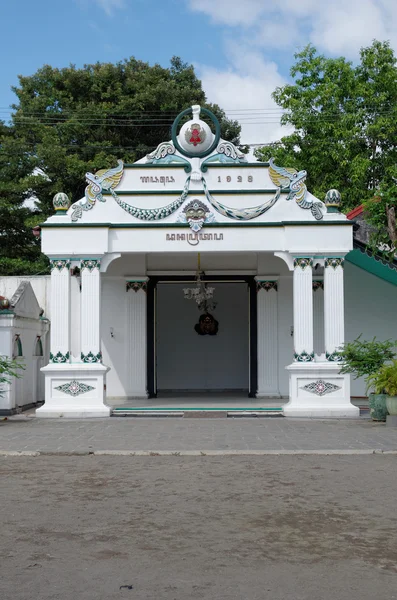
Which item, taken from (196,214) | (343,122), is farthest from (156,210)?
(343,122)

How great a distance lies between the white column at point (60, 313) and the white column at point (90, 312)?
1.03 feet

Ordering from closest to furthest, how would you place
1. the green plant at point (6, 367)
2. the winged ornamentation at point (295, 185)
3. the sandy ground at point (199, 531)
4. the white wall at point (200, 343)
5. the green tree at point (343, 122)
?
the sandy ground at point (199, 531)
the green plant at point (6, 367)
the winged ornamentation at point (295, 185)
the white wall at point (200, 343)
the green tree at point (343, 122)

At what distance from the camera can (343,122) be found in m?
29.3

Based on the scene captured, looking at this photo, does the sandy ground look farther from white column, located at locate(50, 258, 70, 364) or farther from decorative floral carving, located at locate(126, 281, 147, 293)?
decorative floral carving, located at locate(126, 281, 147, 293)

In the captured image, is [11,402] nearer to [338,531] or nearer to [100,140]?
[338,531]

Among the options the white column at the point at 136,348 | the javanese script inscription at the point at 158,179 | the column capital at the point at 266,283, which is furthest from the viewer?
the column capital at the point at 266,283

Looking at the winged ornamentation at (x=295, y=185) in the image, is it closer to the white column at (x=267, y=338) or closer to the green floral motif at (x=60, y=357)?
the white column at (x=267, y=338)

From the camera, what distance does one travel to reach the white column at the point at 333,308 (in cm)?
1525

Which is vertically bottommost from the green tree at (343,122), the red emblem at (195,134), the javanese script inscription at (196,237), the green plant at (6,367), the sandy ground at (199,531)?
the sandy ground at (199,531)

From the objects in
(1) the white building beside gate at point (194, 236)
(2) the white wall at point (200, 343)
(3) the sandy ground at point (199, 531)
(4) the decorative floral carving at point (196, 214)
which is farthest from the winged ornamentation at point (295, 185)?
(2) the white wall at point (200, 343)

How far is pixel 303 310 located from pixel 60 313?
4908 mm

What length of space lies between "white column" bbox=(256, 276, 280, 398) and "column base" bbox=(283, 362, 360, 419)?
2933mm

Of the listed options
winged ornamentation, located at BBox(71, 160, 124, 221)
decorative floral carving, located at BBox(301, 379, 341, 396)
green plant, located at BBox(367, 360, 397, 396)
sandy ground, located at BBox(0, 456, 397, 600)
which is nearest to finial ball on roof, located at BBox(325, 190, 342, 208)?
green plant, located at BBox(367, 360, 397, 396)

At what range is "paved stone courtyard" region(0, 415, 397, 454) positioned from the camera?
10906mm
